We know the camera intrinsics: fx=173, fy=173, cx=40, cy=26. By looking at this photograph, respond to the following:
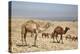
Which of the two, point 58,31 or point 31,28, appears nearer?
point 31,28

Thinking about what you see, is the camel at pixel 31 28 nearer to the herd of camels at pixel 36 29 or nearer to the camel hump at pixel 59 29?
the herd of camels at pixel 36 29

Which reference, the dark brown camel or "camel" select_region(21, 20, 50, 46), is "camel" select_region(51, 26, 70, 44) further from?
"camel" select_region(21, 20, 50, 46)

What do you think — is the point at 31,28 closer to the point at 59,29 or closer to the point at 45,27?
the point at 45,27

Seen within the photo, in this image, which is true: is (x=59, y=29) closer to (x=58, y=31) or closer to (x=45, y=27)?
(x=58, y=31)

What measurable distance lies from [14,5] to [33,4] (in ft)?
0.71

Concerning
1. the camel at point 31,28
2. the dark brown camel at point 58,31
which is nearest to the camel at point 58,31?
the dark brown camel at point 58,31

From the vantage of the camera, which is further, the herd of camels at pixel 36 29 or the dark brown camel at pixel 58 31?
the dark brown camel at pixel 58 31

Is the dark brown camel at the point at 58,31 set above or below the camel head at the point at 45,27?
below

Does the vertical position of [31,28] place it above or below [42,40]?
above

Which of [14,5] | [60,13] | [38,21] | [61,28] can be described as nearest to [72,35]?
[61,28]

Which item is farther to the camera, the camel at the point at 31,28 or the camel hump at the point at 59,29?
the camel hump at the point at 59,29

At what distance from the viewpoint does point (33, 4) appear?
192cm

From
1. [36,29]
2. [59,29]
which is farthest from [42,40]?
[59,29]

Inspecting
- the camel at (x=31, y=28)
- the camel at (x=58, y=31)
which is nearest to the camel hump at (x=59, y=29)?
the camel at (x=58, y=31)
